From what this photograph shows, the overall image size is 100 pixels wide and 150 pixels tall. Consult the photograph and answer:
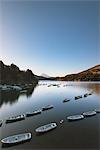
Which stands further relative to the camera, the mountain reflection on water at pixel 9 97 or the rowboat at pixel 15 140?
the mountain reflection on water at pixel 9 97

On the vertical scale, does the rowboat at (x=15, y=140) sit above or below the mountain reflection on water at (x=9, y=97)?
below

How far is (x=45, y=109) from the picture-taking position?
31562mm

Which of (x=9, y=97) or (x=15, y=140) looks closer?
(x=15, y=140)

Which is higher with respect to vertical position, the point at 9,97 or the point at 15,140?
the point at 9,97

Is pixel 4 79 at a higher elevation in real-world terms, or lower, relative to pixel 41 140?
higher

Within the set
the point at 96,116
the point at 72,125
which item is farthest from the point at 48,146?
the point at 96,116

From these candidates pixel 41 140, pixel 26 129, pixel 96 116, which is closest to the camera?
pixel 41 140

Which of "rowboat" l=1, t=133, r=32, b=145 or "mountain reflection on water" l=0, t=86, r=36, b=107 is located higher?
"mountain reflection on water" l=0, t=86, r=36, b=107

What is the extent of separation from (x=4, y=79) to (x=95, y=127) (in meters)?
55.2

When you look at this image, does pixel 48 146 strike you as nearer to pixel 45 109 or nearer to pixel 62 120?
pixel 62 120

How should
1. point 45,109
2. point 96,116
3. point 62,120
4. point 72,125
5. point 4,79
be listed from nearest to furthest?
point 72,125, point 62,120, point 96,116, point 45,109, point 4,79

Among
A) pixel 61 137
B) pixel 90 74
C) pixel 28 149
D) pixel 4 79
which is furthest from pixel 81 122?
pixel 90 74

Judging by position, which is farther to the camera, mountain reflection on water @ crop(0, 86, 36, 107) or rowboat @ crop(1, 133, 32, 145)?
mountain reflection on water @ crop(0, 86, 36, 107)

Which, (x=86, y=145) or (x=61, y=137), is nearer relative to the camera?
(x=86, y=145)
